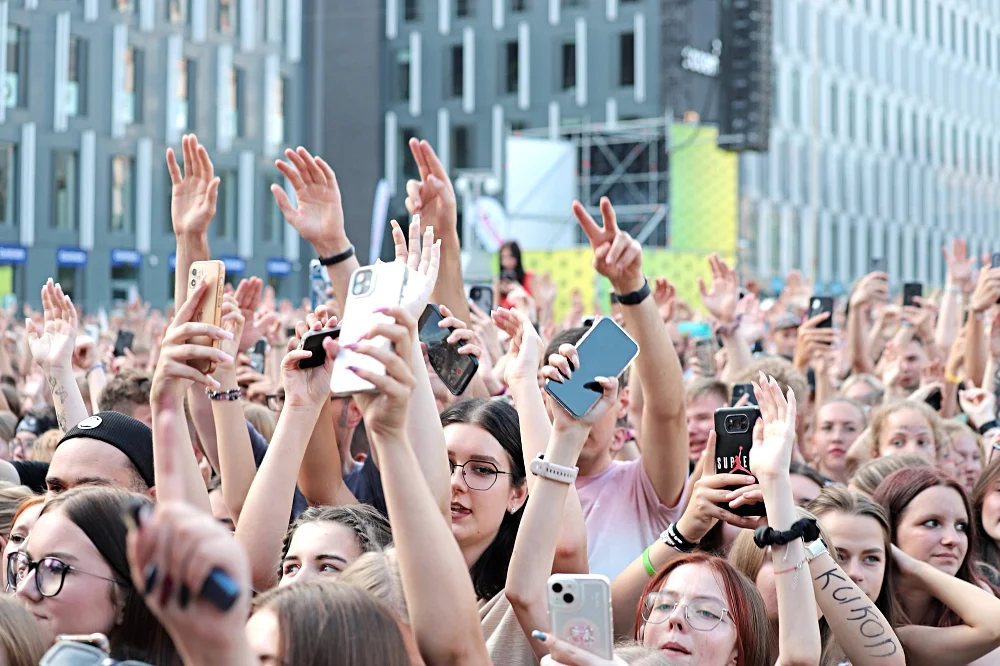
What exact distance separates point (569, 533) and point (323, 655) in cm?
138

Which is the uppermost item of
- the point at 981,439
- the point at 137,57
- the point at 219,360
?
the point at 137,57

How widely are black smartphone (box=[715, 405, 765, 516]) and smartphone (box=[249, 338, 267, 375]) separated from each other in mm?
4685

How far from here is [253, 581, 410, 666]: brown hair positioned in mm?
2381

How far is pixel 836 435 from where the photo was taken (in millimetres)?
6863

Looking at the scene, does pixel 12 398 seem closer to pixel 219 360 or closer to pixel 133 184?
pixel 219 360

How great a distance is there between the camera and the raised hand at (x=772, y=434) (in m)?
3.49

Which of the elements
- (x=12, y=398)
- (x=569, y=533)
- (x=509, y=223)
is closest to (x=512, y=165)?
(x=509, y=223)

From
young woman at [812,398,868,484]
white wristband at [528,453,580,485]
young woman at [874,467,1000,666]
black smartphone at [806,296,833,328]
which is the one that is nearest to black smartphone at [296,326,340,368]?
white wristband at [528,453,580,485]

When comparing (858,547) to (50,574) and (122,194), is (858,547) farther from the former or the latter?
(122,194)

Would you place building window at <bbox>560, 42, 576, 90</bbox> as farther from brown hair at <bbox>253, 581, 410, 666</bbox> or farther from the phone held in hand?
brown hair at <bbox>253, 581, 410, 666</bbox>

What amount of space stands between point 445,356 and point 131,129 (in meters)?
32.9

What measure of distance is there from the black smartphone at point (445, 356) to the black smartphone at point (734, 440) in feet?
2.46

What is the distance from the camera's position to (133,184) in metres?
35.7

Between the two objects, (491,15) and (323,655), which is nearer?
(323,655)
